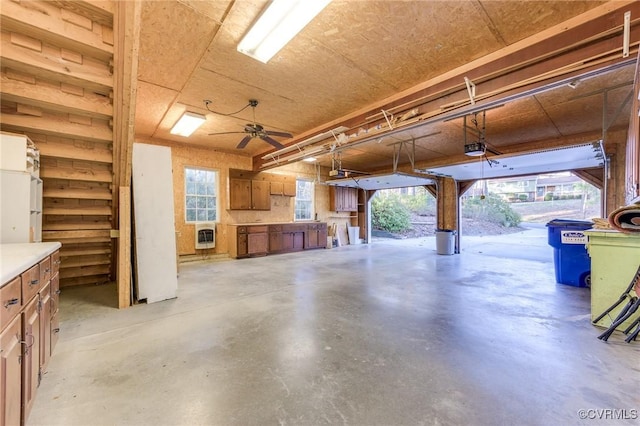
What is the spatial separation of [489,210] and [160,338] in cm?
2019

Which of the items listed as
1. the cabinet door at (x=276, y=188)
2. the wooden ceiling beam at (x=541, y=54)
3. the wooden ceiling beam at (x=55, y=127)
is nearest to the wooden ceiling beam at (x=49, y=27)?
the wooden ceiling beam at (x=55, y=127)

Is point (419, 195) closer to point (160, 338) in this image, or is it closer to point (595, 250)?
point (595, 250)

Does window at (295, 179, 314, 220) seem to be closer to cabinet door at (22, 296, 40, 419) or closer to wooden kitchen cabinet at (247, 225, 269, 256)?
wooden kitchen cabinet at (247, 225, 269, 256)

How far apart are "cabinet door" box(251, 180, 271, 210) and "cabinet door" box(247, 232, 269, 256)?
90cm

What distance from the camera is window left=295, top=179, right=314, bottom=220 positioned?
357 inches

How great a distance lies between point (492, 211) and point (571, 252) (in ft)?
49.8

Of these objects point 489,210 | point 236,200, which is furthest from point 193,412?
point 489,210

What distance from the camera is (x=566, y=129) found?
508 centimetres

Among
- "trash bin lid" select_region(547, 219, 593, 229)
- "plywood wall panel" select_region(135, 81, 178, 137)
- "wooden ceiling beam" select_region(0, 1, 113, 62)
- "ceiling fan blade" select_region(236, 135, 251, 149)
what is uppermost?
"plywood wall panel" select_region(135, 81, 178, 137)

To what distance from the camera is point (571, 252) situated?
4.26m

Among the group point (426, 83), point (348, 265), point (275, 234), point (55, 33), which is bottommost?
point (348, 265)

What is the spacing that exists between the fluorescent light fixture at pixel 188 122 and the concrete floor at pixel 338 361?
292cm

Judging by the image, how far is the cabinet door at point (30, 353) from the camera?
134 centimetres

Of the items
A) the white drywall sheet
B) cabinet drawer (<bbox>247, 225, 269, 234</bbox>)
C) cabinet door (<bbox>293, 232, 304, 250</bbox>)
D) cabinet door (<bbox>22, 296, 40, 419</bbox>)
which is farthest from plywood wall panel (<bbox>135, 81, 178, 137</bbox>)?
cabinet door (<bbox>293, 232, 304, 250</bbox>)
